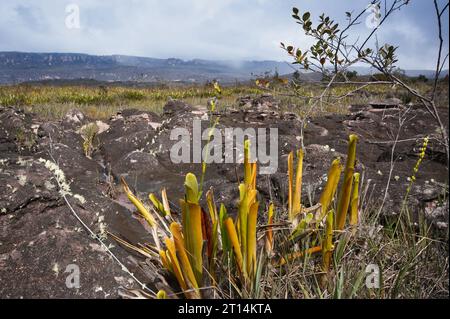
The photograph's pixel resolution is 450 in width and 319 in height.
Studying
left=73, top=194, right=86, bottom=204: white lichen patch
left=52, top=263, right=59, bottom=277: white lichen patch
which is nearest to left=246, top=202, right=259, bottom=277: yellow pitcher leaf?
left=52, top=263, right=59, bottom=277: white lichen patch

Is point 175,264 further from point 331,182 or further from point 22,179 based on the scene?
point 22,179

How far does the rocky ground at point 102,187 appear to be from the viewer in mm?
1758

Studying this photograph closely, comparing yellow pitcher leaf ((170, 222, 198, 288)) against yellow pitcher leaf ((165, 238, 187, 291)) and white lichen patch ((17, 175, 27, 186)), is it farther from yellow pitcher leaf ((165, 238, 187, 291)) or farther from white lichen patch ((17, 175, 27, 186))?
white lichen patch ((17, 175, 27, 186))

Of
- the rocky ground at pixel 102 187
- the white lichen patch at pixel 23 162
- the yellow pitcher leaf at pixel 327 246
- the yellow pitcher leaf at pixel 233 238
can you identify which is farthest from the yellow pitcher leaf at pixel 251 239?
the white lichen patch at pixel 23 162

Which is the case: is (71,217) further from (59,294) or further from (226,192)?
(226,192)

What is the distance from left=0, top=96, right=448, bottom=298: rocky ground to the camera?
5.77ft

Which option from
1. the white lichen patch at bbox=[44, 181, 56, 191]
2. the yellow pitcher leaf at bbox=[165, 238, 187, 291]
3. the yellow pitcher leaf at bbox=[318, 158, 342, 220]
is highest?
the yellow pitcher leaf at bbox=[318, 158, 342, 220]

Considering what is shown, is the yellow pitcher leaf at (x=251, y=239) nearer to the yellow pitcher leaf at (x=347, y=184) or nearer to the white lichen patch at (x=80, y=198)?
the yellow pitcher leaf at (x=347, y=184)

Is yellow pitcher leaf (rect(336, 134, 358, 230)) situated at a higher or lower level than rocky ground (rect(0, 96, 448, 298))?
higher

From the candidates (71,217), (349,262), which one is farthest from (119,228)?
(349,262)

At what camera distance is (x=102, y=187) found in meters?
3.33

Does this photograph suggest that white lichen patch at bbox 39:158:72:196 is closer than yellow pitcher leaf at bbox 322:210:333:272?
No

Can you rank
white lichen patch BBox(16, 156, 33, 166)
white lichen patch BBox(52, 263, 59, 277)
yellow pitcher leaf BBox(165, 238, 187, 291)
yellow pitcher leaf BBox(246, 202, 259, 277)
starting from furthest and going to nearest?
white lichen patch BBox(16, 156, 33, 166)
white lichen patch BBox(52, 263, 59, 277)
yellow pitcher leaf BBox(165, 238, 187, 291)
yellow pitcher leaf BBox(246, 202, 259, 277)

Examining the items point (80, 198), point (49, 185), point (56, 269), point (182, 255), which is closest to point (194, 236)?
point (182, 255)
